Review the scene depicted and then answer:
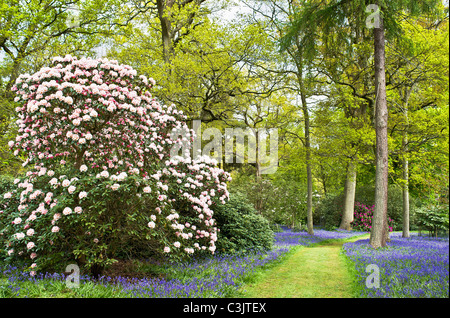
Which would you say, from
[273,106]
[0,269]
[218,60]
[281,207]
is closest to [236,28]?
[218,60]

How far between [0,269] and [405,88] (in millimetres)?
13215

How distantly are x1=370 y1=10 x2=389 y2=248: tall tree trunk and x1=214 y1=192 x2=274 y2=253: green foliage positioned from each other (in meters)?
2.84

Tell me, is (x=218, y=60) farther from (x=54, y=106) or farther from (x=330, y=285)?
(x=330, y=285)

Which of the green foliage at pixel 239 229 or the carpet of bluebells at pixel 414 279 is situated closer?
the carpet of bluebells at pixel 414 279

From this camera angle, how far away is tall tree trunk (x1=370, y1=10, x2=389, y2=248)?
7234mm

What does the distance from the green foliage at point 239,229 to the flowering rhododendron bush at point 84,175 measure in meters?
1.87

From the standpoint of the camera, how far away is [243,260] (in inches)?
276

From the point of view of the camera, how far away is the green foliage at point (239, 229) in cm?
793

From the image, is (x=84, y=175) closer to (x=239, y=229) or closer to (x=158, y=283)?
(x=158, y=283)

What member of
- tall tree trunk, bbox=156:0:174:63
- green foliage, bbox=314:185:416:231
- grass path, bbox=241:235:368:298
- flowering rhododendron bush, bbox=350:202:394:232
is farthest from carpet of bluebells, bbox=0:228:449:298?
green foliage, bbox=314:185:416:231
